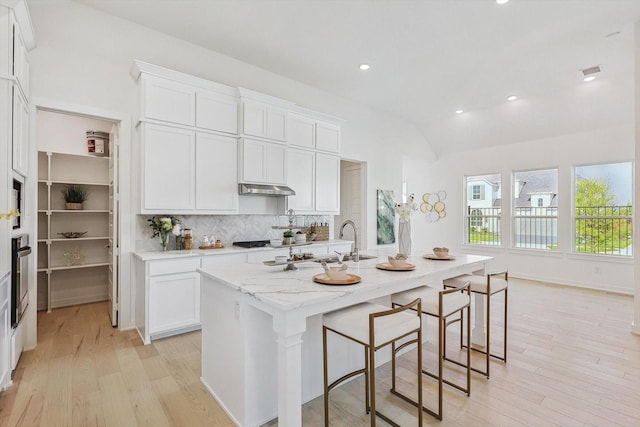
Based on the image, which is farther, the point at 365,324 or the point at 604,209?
the point at 604,209

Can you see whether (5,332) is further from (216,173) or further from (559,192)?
(559,192)

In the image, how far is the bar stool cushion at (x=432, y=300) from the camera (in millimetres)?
2094

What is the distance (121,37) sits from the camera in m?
3.41

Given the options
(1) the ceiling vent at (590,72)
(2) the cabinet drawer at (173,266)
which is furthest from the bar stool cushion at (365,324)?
(1) the ceiling vent at (590,72)

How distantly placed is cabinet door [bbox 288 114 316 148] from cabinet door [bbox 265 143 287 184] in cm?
30

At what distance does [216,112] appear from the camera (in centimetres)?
378

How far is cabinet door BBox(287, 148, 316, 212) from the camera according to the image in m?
4.58

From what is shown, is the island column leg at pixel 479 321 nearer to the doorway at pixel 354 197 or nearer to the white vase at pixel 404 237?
the white vase at pixel 404 237

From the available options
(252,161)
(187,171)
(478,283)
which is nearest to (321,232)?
(252,161)

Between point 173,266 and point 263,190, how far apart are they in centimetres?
146

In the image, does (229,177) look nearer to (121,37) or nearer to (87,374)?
(121,37)

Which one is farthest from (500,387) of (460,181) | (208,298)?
(460,181)

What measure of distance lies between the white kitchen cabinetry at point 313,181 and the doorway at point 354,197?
3.33 ft

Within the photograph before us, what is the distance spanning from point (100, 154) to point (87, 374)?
10.2ft
